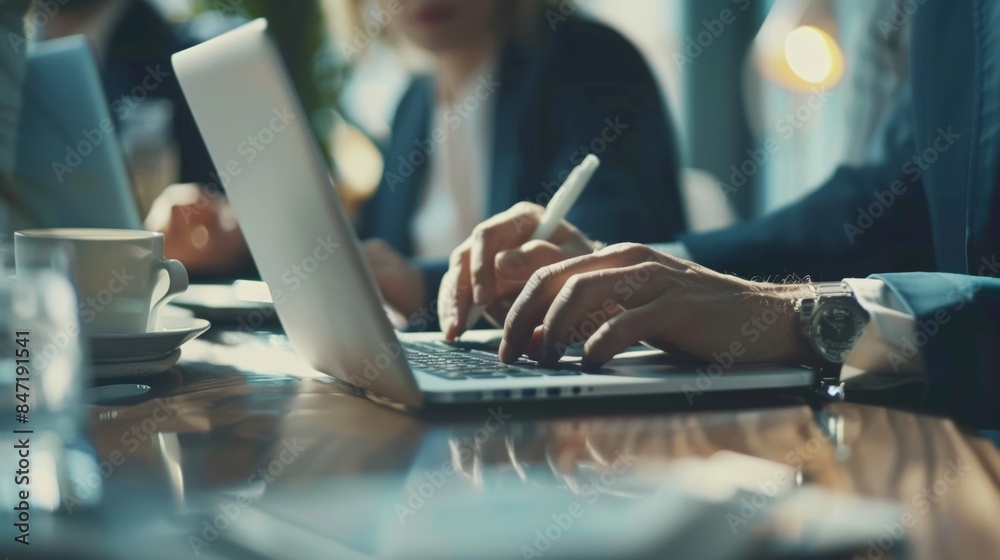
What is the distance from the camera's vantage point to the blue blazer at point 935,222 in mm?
608

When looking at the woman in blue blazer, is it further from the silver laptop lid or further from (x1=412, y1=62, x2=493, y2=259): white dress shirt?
the silver laptop lid

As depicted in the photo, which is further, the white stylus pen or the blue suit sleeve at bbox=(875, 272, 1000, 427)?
the white stylus pen

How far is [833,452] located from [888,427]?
0.09 metres

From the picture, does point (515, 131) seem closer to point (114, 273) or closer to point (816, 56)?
point (816, 56)

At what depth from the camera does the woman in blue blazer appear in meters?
1.72

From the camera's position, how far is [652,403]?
570 mm

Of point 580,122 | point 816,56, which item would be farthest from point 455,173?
point 816,56

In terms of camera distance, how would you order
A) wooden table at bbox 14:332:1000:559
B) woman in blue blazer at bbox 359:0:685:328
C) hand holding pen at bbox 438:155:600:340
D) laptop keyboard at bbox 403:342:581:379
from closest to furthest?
1. wooden table at bbox 14:332:1000:559
2. laptop keyboard at bbox 403:342:581:379
3. hand holding pen at bbox 438:155:600:340
4. woman in blue blazer at bbox 359:0:685:328

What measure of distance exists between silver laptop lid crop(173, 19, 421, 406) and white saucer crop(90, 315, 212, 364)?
9 centimetres

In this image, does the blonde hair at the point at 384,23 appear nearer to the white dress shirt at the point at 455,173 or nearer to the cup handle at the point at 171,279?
the white dress shirt at the point at 455,173

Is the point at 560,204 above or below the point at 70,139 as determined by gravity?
below

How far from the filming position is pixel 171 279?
68 centimetres

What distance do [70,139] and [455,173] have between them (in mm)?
1274

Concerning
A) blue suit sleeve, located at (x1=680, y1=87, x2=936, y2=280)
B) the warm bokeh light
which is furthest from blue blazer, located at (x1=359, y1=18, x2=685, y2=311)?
the warm bokeh light
